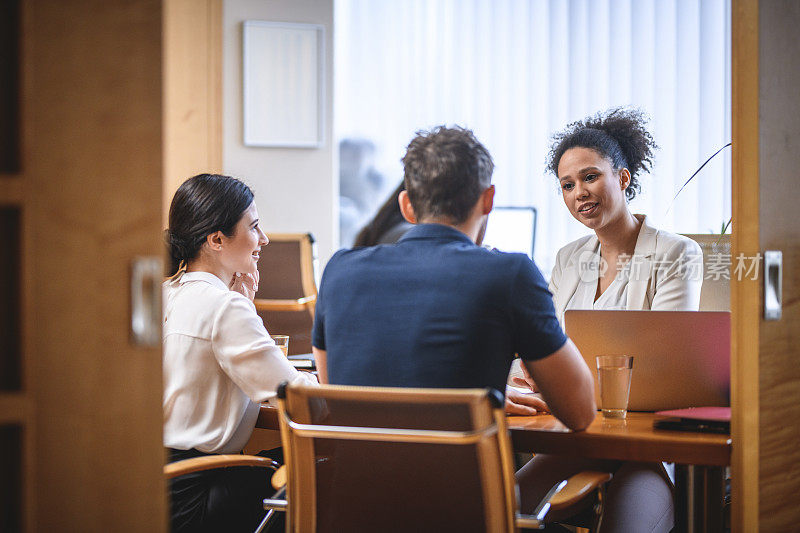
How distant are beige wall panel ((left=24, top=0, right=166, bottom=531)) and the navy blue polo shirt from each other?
0.48 m

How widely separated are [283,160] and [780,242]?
3233 mm

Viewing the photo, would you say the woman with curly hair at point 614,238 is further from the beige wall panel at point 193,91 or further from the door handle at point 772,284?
the beige wall panel at point 193,91

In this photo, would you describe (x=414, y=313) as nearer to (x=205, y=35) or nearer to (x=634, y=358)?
(x=634, y=358)

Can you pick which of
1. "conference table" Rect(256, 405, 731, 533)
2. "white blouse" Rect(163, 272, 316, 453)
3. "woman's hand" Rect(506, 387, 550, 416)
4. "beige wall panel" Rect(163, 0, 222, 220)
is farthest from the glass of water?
"beige wall panel" Rect(163, 0, 222, 220)

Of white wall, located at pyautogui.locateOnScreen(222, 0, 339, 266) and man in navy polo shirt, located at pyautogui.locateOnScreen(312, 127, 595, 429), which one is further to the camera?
white wall, located at pyautogui.locateOnScreen(222, 0, 339, 266)

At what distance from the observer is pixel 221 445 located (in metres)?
1.76

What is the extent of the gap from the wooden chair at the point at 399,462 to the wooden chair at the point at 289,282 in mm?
2004

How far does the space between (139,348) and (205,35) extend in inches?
141

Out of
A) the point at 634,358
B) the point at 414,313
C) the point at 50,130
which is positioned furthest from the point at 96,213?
the point at 634,358

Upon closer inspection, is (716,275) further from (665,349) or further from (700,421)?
(700,421)

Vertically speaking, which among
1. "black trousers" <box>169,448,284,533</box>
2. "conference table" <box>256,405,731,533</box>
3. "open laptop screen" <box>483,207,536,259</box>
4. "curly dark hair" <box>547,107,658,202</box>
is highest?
"curly dark hair" <box>547,107,658,202</box>

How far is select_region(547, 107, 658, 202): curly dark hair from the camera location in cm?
268

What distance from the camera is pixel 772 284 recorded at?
1.27 meters

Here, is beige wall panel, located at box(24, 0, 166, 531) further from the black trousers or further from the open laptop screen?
the open laptop screen
